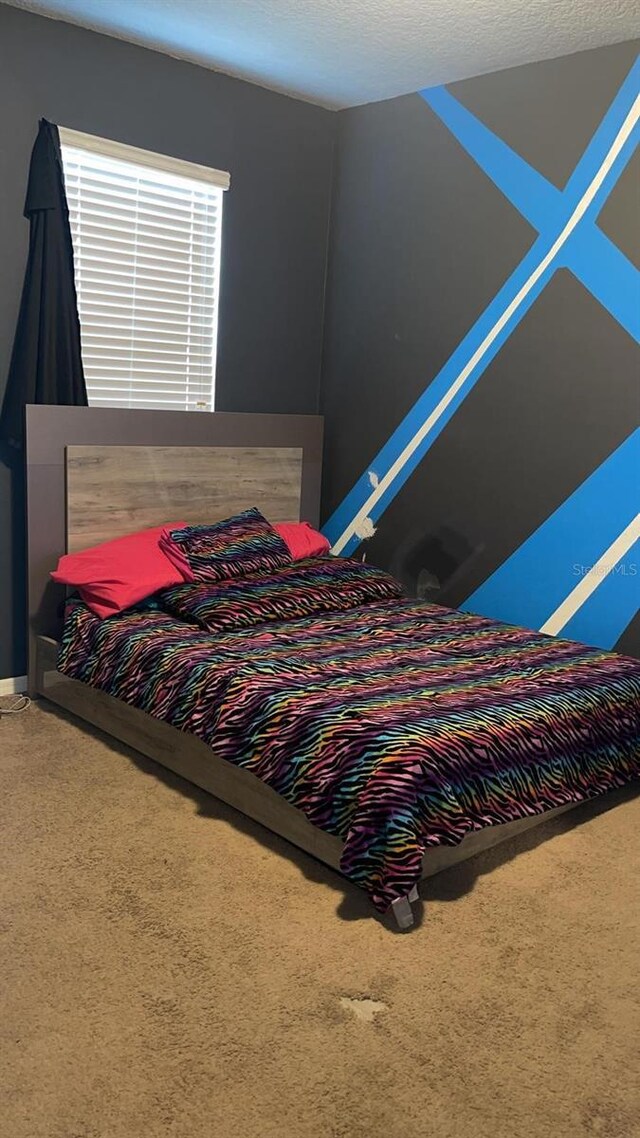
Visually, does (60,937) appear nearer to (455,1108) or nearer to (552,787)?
(455,1108)

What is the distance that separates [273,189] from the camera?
14.9 ft

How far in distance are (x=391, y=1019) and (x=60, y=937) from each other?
80 cm

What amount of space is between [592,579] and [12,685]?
2.42 m

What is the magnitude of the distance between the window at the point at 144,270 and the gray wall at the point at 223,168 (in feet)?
0.26

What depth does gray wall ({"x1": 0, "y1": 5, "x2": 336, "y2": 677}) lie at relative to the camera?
145 inches

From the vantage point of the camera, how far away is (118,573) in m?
3.69

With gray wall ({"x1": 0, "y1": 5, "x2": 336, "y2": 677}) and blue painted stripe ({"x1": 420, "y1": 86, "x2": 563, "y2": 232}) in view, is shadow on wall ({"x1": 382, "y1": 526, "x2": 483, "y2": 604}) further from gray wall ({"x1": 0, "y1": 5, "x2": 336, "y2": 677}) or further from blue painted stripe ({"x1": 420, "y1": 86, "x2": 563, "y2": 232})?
blue painted stripe ({"x1": 420, "y1": 86, "x2": 563, "y2": 232})

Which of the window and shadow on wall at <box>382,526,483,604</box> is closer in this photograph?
the window

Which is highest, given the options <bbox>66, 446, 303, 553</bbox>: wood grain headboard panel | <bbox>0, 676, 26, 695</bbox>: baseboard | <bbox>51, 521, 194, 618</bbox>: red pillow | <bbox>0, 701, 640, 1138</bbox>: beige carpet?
<bbox>66, 446, 303, 553</bbox>: wood grain headboard panel

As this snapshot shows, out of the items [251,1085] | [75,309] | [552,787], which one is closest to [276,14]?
[75,309]

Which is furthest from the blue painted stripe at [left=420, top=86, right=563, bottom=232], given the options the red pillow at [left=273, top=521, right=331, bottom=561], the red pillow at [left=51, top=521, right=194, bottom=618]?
the red pillow at [left=51, top=521, right=194, bottom=618]

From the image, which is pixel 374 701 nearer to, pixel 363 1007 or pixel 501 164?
pixel 363 1007

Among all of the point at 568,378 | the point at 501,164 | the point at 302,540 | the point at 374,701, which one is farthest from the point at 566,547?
the point at 501,164

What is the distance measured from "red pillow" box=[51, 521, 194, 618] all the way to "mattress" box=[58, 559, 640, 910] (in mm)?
57
